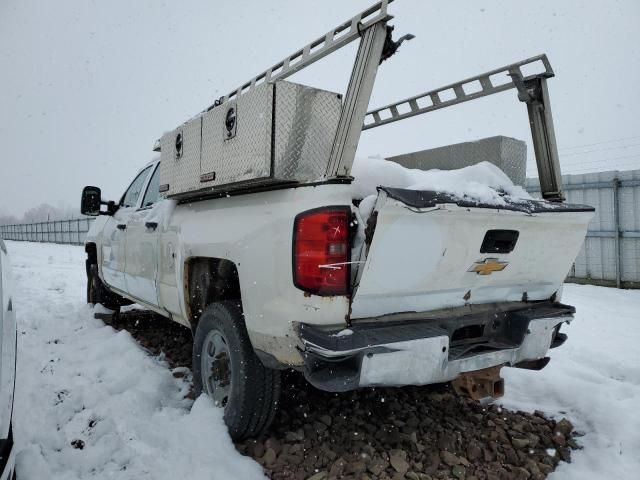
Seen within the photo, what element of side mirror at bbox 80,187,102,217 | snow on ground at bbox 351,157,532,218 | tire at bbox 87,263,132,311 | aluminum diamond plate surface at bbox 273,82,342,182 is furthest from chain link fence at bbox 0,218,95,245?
snow on ground at bbox 351,157,532,218

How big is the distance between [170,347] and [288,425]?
2047 mm

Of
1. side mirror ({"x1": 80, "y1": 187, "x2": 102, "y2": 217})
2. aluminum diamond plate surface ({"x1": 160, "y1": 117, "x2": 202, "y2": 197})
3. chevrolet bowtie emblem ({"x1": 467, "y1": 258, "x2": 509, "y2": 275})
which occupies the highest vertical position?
aluminum diamond plate surface ({"x1": 160, "y1": 117, "x2": 202, "y2": 197})

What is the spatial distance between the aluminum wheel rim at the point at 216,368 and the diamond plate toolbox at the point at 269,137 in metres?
0.93

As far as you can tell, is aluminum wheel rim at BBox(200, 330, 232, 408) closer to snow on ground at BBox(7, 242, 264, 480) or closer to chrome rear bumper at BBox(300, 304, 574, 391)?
snow on ground at BBox(7, 242, 264, 480)

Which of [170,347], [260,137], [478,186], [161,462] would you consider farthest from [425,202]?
[170,347]

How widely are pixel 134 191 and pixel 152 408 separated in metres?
2.65

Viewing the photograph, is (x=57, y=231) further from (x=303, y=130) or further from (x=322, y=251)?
(x=322, y=251)

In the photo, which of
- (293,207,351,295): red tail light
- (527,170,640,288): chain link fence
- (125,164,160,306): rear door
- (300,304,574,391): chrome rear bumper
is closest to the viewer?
(300,304,574,391): chrome rear bumper

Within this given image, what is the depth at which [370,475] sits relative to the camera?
7.38 ft

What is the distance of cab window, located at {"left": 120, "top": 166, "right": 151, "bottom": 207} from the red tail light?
2976 millimetres

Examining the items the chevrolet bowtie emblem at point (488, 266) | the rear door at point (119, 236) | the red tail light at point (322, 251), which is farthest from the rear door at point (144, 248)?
the chevrolet bowtie emblem at point (488, 266)

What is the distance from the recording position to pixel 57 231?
33031 millimetres

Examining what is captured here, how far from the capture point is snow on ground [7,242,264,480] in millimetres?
2203

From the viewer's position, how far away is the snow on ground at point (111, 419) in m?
2.20
